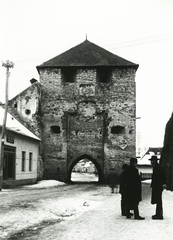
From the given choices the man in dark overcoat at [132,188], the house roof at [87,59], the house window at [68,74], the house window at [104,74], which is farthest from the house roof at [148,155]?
the man in dark overcoat at [132,188]

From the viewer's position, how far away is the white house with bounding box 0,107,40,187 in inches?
851

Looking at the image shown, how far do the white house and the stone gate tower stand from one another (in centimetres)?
344

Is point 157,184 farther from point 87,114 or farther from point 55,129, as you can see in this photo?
point 55,129

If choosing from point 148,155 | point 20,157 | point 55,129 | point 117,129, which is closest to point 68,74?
point 55,129

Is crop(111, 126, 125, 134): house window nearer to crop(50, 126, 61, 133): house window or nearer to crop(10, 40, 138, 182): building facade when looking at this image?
crop(10, 40, 138, 182): building facade

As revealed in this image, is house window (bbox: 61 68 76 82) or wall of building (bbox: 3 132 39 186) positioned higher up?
house window (bbox: 61 68 76 82)

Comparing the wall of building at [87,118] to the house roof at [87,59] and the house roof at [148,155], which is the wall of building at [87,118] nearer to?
the house roof at [87,59]

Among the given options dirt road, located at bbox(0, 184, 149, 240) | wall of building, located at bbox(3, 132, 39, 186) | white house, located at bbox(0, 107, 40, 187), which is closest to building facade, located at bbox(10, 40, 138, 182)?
wall of building, located at bbox(3, 132, 39, 186)

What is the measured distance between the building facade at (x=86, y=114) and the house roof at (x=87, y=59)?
0.09m

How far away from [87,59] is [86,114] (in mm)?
5143

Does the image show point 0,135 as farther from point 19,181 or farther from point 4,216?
point 4,216

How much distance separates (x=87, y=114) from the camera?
31.2 meters

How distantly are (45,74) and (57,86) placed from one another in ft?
5.04

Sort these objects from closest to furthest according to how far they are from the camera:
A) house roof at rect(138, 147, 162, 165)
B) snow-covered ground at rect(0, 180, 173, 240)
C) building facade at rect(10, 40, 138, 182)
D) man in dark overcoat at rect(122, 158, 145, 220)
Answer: snow-covered ground at rect(0, 180, 173, 240) → man in dark overcoat at rect(122, 158, 145, 220) → building facade at rect(10, 40, 138, 182) → house roof at rect(138, 147, 162, 165)
